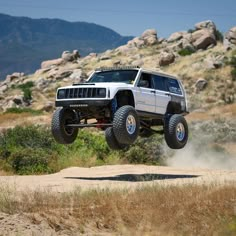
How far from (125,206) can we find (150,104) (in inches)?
283

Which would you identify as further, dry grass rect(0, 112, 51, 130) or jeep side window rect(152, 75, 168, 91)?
dry grass rect(0, 112, 51, 130)

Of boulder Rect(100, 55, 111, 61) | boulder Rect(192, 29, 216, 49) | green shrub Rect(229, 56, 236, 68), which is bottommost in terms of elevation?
green shrub Rect(229, 56, 236, 68)

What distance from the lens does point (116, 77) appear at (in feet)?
59.9

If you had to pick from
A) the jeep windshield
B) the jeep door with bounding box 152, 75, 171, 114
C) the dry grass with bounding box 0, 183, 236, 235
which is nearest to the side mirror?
the jeep windshield

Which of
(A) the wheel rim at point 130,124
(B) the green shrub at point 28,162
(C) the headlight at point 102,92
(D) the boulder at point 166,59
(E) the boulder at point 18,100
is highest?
(D) the boulder at point 166,59

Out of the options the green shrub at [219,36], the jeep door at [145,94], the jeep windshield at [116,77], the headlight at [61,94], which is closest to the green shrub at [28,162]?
the jeep windshield at [116,77]

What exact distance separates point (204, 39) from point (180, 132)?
66465 millimetres

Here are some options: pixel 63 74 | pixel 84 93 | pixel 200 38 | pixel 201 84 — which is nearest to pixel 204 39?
pixel 200 38

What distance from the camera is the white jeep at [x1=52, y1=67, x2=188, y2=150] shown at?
16812 mm

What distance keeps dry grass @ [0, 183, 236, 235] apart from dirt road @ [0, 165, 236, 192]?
10.8 feet

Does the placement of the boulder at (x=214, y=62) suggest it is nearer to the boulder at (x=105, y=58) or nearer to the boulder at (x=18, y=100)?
the boulder at (x=105, y=58)

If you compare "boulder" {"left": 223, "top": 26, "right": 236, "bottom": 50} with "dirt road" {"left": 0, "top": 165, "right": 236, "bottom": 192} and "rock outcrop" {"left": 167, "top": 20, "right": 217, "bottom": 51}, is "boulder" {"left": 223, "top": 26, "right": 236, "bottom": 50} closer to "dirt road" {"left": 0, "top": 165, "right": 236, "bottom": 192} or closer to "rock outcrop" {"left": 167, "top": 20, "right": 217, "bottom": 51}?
"rock outcrop" {"left": 167, "top": 20, "right": 217, "bottom": 51}

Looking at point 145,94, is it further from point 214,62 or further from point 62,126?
Result: point 214,62

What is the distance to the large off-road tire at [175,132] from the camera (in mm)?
18469
